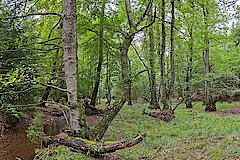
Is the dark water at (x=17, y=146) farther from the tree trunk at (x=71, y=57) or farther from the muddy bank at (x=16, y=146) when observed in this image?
the tree trunk at (x=71, y=57)

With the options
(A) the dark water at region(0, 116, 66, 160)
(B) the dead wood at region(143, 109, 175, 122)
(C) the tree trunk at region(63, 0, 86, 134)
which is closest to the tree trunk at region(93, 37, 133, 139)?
(C) the tree trunk at region(63, 0, 86, 134)

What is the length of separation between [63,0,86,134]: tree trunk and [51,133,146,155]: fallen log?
1.08 feet

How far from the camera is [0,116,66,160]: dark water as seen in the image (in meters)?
6.83

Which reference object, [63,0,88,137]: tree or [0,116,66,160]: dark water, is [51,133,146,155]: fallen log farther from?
[0,116,66,160]: dark water

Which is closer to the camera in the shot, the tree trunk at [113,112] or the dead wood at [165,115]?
the tree trunk at [113,112]

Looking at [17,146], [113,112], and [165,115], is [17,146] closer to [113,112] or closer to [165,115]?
[113,112]

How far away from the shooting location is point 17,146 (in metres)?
7.93

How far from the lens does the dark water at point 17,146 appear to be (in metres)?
6.83

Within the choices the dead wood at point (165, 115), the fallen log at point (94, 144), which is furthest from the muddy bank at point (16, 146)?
the dead wood at point (165, 115)

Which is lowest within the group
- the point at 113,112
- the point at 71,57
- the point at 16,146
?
the point at 16,146

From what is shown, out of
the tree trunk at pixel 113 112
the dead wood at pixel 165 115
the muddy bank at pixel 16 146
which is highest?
the tree trunk at pixel 113 112

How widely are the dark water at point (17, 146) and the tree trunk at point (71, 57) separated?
87.7 inches

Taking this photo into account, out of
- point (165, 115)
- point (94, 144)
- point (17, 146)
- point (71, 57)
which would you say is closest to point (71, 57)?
point (71, 57)

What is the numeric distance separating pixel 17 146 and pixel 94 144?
4048mm
